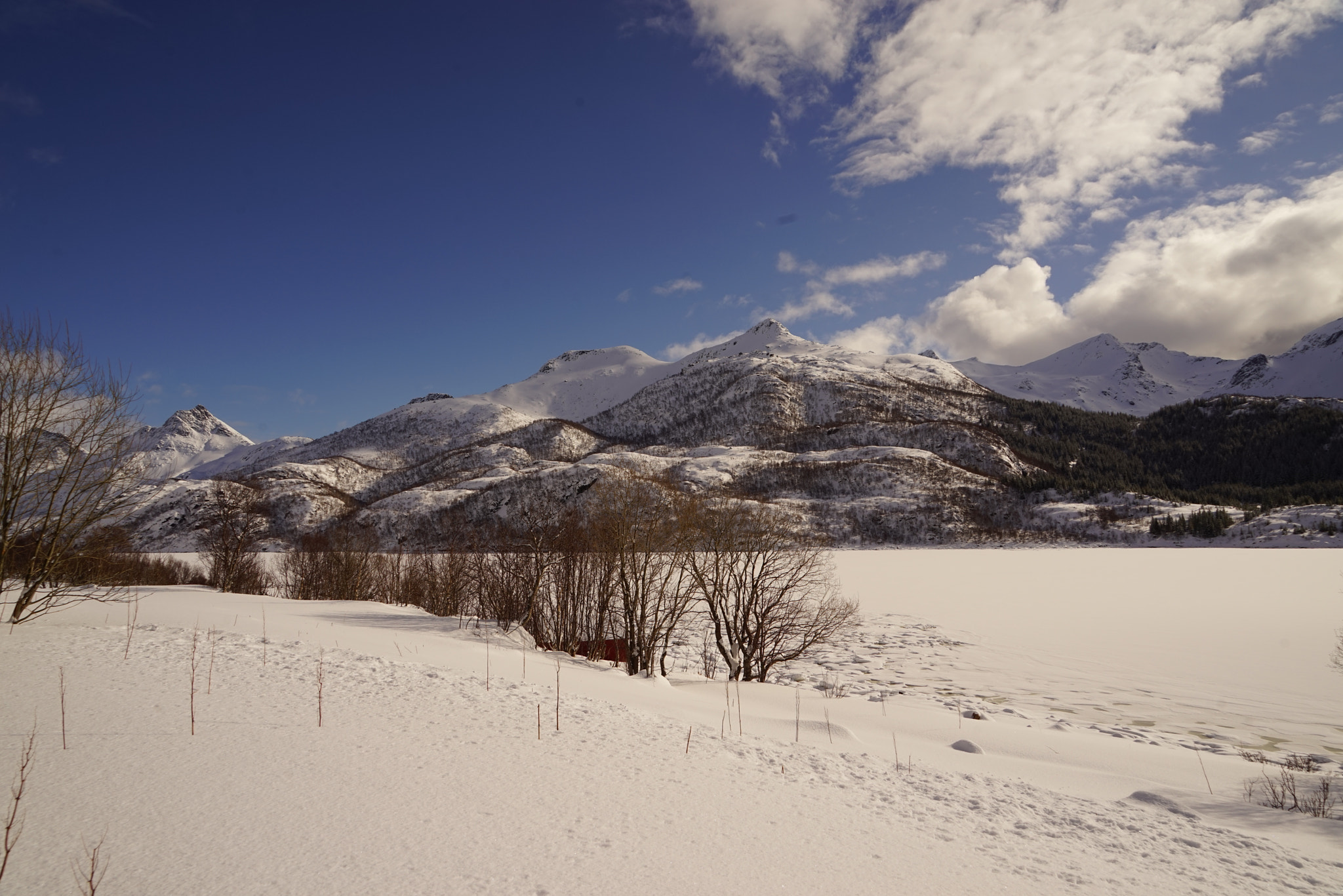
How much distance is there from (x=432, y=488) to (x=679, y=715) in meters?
115

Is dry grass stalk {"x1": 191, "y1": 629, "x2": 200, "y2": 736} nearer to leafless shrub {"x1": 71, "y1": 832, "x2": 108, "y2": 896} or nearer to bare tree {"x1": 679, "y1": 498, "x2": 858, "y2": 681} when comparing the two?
leafless shrub {"x1": 71, "y1": 832, "x2": 108, "y2": 896}

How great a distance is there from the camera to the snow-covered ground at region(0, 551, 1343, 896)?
11.2 feet

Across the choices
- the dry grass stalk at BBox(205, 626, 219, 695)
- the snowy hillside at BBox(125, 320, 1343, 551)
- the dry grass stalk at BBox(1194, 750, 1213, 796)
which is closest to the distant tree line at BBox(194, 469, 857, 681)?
the dry grass stalk at BBox(205, 626, 219, 695)

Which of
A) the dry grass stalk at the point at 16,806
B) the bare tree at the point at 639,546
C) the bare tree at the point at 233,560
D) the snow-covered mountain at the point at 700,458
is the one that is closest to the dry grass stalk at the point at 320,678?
the dry grass stalk at the point at 16,806

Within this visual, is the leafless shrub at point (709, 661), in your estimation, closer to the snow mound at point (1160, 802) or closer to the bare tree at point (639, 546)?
the bare tree at point (639, 546)

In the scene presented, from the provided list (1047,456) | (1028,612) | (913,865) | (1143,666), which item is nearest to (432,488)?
(1028,612)

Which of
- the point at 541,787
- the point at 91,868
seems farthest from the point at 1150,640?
the point at 91,868

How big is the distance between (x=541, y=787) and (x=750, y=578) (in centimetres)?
1656

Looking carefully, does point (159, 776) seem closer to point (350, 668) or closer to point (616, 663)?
point (350, 668)

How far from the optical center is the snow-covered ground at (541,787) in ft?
11.2

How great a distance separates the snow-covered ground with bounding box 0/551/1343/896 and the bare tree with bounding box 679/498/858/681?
6811 mm

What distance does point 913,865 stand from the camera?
12.7 ft

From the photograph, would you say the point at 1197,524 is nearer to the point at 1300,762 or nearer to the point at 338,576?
the point at 1300,762

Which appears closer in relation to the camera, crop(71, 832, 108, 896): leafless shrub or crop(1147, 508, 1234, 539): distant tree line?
crop(71, 832, 108, 896): leafless shrub
